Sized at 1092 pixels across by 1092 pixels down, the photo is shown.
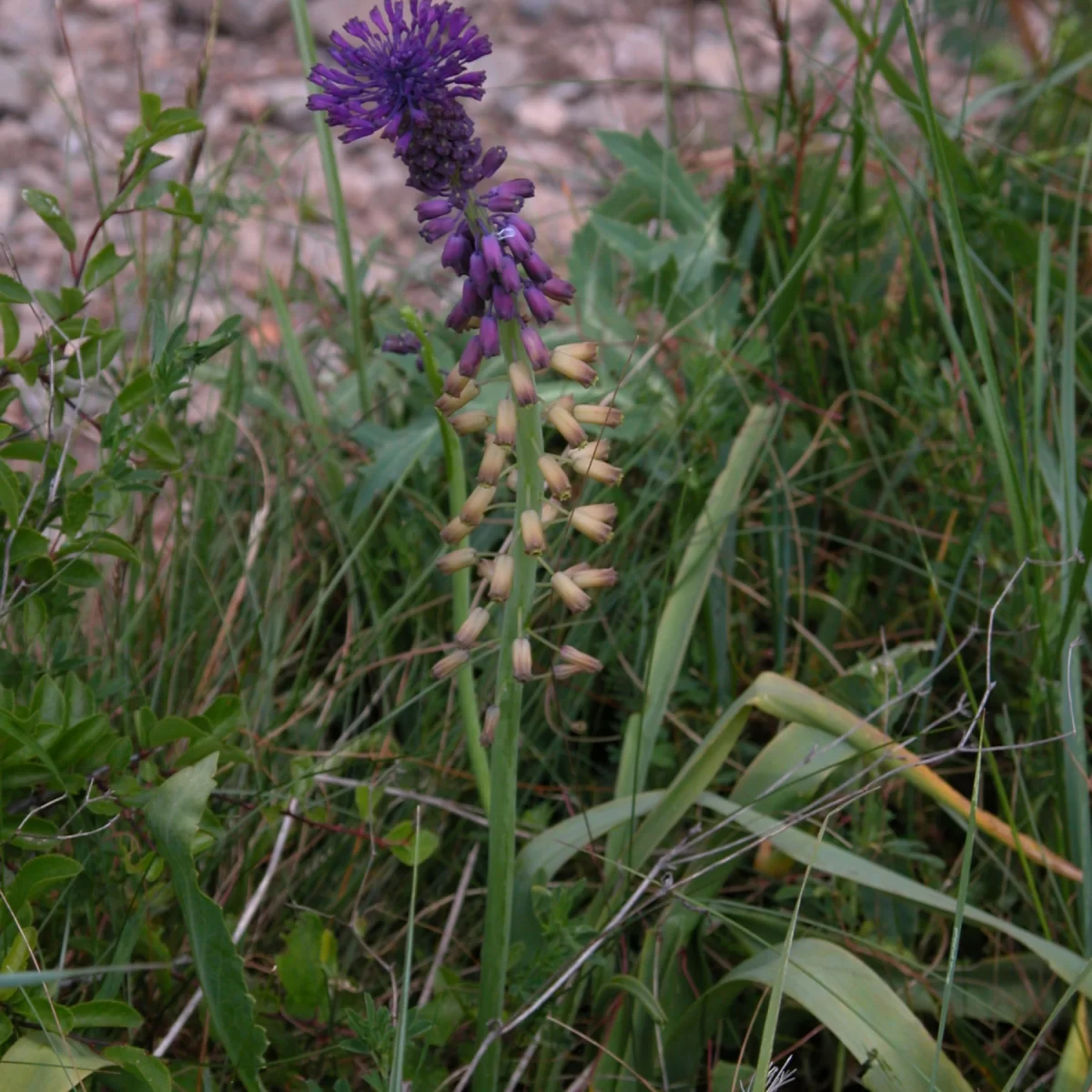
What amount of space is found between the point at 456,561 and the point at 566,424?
21 cm

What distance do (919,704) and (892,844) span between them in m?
0.30

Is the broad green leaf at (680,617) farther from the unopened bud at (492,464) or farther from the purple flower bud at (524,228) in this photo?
the purple flower bud at (524,228)

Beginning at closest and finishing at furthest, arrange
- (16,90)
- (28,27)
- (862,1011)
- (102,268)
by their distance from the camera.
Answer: (862,1011), (102,268), (16,90), (28,27)

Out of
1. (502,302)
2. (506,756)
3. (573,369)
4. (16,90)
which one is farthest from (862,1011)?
(16,90)

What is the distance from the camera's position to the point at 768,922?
1.73m

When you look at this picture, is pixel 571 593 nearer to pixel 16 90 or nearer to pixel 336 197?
pixel 336 197

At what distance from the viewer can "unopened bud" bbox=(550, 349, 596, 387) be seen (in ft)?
4.68

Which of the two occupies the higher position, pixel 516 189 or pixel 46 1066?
pixel 516 189

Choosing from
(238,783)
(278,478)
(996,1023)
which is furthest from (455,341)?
(996,1023)

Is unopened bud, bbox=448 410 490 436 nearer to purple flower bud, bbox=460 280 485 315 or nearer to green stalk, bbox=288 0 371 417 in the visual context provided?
purple flower bud, bbox=460 280 485 315

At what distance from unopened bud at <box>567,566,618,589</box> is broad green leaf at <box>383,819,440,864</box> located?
489 millimetres

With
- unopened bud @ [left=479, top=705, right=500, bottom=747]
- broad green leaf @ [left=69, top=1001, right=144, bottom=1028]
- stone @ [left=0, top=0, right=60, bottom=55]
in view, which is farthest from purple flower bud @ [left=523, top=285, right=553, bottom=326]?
stone @ [left=0, top=0, right=60, bottom=55]

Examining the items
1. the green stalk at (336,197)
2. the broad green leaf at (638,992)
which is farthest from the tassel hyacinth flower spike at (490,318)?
the green stalk at (336,197)

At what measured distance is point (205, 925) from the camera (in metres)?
1.48
